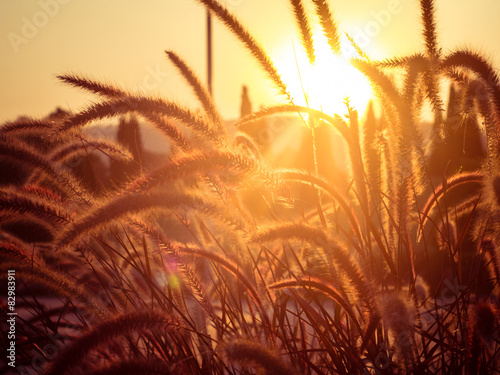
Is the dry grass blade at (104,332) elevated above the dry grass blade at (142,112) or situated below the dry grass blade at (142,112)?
below

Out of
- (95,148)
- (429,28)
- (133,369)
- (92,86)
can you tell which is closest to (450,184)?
(429,28)

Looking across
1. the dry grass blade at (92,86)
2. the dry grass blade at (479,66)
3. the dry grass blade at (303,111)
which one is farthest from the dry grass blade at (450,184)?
the dry grass blade at (92,86)

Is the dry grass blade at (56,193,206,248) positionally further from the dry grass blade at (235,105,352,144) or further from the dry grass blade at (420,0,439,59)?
the dry grass blade at (420,0,439,59)

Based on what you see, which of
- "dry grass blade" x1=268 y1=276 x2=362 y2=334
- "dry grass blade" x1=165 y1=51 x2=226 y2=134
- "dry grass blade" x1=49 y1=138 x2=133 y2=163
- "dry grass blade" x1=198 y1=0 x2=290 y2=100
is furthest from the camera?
"dry grass blade" x1=49 y1=138 x2=133 y2=163

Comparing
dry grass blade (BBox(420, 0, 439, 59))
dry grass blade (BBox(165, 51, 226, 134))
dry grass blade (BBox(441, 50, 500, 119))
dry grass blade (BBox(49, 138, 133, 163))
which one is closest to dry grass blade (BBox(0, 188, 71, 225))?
dry grass blade (BBox(49, 138, 133, 163))

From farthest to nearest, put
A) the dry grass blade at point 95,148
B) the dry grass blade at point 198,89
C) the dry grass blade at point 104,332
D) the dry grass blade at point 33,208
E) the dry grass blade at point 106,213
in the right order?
the dry grass blade at point 95,148 → the dry grass blade at point 198,89 → the dry grass blade at point 33,208 → the dry grass blade at point 106,213 → the dry grass blade at point 104,332

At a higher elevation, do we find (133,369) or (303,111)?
(303,111)

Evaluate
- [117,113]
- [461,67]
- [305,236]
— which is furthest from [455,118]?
[117,113]

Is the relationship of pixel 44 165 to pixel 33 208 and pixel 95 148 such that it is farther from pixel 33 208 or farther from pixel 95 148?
pixel 33 208

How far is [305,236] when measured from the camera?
1.25 m

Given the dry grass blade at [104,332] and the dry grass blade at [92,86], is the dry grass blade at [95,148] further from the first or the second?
the dry grass blade at [104,332]

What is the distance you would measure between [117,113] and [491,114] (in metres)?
1.43

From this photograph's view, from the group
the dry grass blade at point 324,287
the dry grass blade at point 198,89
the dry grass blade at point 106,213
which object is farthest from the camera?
the dry grass blade at point 198,89

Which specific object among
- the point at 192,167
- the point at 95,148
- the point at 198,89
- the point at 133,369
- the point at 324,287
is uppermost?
the point at 198,89
